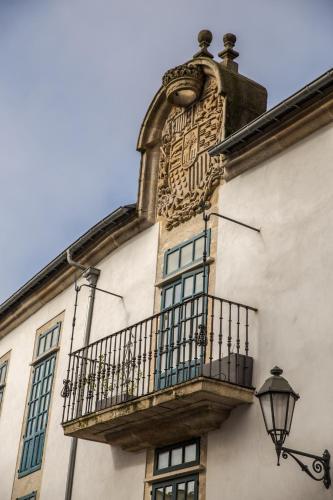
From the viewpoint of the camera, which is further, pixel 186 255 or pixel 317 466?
pixel 186 255

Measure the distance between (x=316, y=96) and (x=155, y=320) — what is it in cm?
397

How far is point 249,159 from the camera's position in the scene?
11.8 meters

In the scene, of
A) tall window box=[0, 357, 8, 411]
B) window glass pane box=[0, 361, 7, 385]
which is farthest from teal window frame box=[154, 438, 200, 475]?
window glass pane box=[0, 361, 7, 385]

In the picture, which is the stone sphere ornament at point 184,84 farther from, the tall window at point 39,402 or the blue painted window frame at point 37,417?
the blue painted window frame at point 37,417

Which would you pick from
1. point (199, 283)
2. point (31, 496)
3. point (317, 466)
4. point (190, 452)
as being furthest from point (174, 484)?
point (31, 496)

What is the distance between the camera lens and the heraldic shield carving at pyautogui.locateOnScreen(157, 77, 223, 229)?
12555 mm

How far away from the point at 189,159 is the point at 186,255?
5.06 feet

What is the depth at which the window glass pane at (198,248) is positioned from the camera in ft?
40.0

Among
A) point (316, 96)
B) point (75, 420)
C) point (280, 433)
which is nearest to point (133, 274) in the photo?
point (75, 420)

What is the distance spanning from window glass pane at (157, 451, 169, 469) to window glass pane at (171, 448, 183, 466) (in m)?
0.11

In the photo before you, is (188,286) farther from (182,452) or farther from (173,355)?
(182,452)

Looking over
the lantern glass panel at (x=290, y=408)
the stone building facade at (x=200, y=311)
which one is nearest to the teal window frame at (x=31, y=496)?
the stone building facade at (x=200, y=311)

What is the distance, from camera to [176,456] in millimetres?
11336

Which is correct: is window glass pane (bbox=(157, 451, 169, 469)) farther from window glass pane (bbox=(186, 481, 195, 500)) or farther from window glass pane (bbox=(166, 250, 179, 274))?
window glass pane (bbox=(166, 250, 179, 274))
